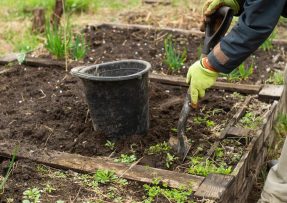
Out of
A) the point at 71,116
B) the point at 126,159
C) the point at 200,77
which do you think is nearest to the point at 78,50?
the point at 71,116

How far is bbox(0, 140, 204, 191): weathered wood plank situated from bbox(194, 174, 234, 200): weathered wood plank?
4 centimetres

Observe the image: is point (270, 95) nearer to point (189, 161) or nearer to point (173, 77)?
point (173, 77)

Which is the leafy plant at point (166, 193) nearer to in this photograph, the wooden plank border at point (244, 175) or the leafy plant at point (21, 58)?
the wooden plank border at point (244, 175)

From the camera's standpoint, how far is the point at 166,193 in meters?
2.71

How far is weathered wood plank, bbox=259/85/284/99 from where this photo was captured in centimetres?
390

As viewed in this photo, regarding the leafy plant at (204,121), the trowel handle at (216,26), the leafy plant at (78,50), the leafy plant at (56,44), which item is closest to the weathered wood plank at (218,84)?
the leafy plant at (204,121)

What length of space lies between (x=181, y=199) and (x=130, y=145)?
0.69 meters

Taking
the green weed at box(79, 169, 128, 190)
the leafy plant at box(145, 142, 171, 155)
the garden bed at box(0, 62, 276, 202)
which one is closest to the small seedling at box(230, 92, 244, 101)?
the garden bed at box(0, 62, 276, 202)

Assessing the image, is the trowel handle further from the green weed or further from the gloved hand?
the green weed

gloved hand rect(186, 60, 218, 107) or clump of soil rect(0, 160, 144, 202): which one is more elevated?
gloved hand rect(186, 60, 218, 107)

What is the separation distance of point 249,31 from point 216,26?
67 centimetres

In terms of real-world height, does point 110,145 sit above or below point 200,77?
below

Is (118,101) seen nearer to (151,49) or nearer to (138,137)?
(138,137)

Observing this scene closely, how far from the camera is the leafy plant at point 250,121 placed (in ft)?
11.6
